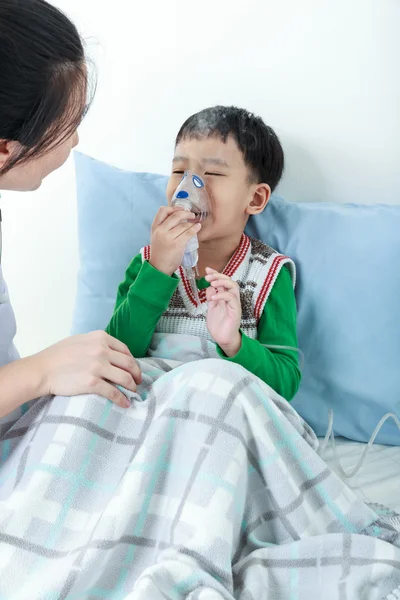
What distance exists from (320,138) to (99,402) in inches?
36.2

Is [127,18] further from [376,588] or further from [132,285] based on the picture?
[376,588]

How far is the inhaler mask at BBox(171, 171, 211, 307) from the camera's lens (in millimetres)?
1457

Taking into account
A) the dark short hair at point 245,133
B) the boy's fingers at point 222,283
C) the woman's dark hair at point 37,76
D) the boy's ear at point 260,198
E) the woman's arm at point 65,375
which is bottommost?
the woman's arm at point 65,375

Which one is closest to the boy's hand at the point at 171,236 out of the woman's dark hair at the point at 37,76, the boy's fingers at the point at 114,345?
the boy's fingers at the point at 114,345

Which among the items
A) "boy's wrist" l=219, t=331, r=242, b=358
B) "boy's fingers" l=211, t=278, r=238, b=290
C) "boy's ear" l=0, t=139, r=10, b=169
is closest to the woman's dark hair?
"boy's ear" l=0, t=139, r=10, b=169

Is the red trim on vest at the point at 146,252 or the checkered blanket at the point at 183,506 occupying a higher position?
the red trim on vest at the point at 146,252

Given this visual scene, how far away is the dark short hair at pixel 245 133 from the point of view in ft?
5.05

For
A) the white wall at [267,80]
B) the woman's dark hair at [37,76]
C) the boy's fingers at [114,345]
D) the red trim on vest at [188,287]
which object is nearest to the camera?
the woman's dark hair at [37,76]

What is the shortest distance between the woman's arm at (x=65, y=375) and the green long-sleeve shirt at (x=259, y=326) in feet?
0.92

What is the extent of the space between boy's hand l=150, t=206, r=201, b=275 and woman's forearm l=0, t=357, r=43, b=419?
16.0 inches

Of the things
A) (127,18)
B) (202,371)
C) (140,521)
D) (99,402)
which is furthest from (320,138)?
(140,521)

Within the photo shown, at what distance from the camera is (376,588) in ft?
3.34

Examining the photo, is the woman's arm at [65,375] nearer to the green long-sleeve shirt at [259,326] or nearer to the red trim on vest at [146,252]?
the green long-sleeve shirt at [259,326]

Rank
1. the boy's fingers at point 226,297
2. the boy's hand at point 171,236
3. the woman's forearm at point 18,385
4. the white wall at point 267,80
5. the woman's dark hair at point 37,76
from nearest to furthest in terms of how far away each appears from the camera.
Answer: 1. the woman's dark hair at point 37,76
2. the woman's forearm at point 18,385
3. the boy's fingers at point 226,297
4. the boy's hand at point 171,236
5. the white wall at point 267,80
